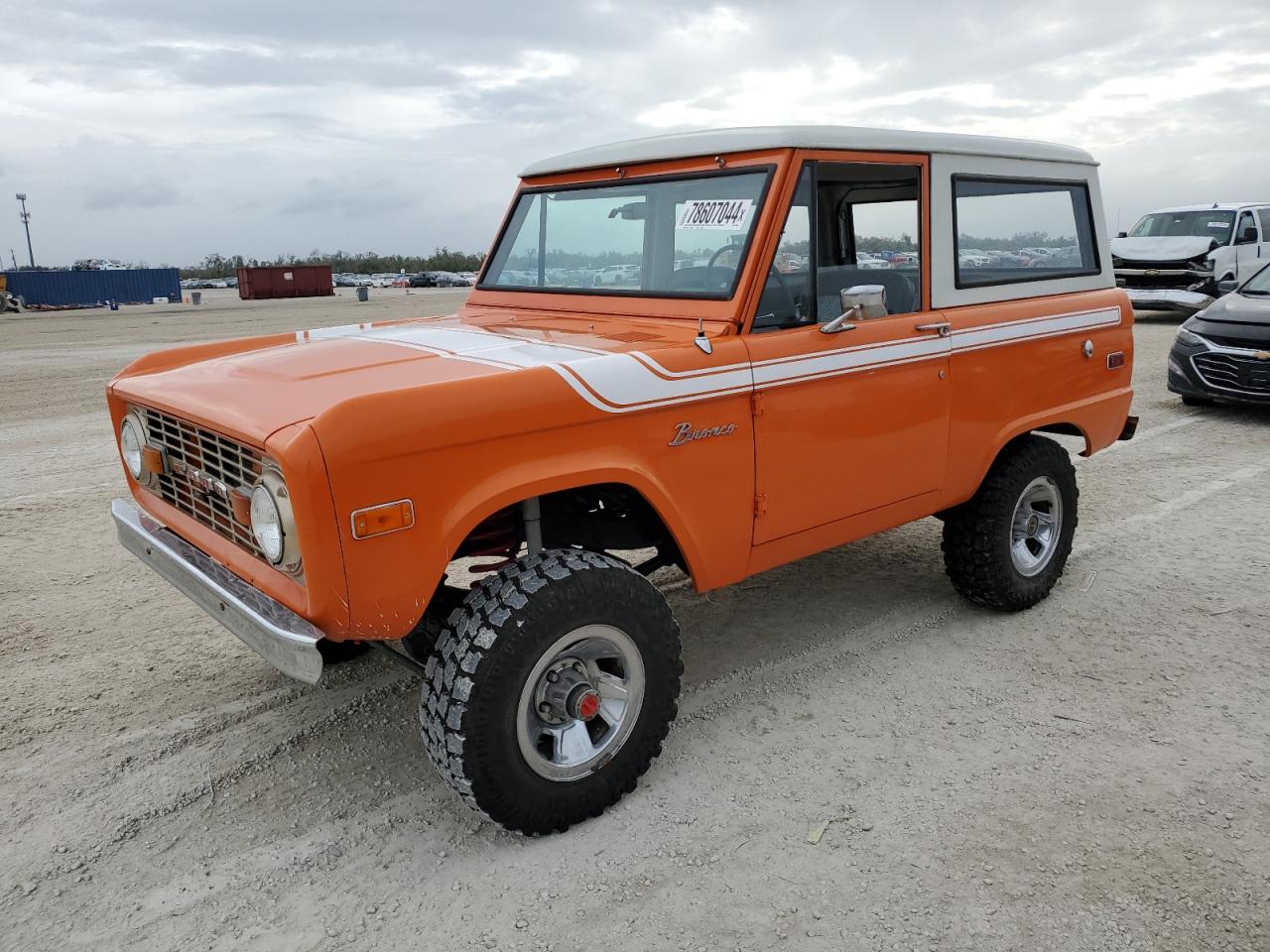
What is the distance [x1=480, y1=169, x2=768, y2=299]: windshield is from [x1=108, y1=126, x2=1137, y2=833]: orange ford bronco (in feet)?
0.05

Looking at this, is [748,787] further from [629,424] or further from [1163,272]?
[1163,272]

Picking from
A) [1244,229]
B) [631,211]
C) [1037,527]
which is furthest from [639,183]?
[1244,229]

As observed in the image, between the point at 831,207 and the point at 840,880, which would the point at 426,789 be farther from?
the point at 831,207

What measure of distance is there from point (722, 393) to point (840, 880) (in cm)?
152

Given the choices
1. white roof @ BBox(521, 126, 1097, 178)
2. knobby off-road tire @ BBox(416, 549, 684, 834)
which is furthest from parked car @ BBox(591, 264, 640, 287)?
knobby off-road tire @ BBox(416, 549, 684, 834)

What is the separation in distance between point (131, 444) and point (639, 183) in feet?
7.17

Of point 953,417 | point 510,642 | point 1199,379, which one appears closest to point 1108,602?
point 953,417

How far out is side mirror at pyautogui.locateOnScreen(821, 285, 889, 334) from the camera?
335cm

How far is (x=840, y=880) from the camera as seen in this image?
2.76m

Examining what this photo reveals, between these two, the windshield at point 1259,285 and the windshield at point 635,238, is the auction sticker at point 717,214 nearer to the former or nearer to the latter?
the windshield at point 635,238

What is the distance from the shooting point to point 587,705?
302 centimetres

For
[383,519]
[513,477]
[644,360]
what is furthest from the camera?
[644,360]

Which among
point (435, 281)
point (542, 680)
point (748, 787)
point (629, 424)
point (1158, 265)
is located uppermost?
point (435, 281)

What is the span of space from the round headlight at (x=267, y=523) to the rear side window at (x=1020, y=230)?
9.44 ft
